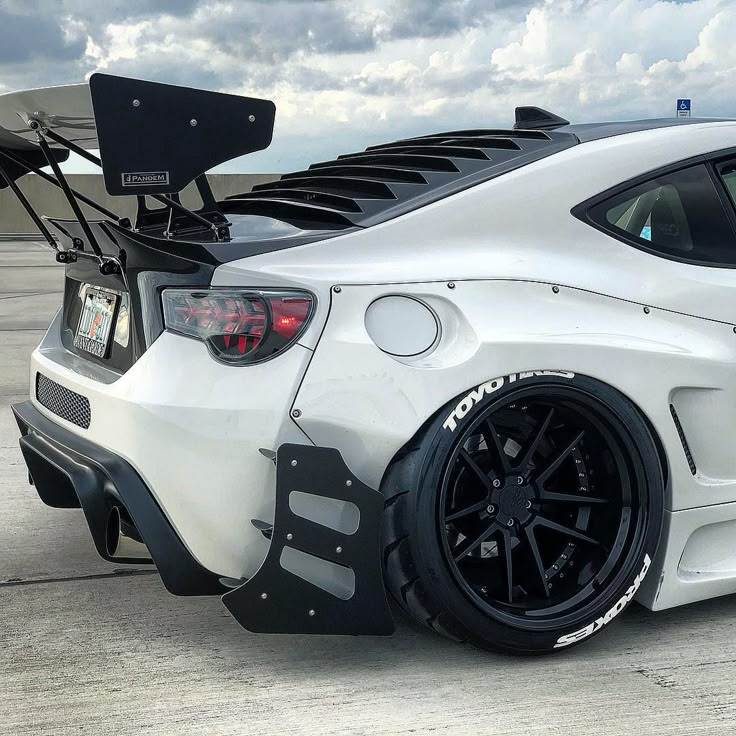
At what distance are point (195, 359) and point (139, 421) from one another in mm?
216

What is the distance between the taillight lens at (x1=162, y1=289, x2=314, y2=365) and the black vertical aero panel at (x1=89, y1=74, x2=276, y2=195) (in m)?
0.32

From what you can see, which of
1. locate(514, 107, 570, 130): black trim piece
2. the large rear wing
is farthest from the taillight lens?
locate(514, 107, 570, 130): black trim piece

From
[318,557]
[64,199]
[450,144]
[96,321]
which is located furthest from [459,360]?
[64,199]

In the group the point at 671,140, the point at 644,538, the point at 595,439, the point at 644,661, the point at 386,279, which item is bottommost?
the point at 644,661

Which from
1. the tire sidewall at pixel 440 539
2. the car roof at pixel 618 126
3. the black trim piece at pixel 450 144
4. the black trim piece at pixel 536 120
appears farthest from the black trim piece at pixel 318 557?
the black trim piece at pixel 536 120

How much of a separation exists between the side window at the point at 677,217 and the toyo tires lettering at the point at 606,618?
93cm

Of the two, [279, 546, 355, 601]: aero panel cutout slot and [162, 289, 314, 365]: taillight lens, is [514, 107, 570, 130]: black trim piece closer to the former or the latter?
[162, 289, 314, 365]: taillight lens

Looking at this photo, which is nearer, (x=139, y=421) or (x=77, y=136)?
(x=139, y=421)

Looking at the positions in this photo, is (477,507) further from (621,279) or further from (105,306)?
(105,306)

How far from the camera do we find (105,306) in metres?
3.34

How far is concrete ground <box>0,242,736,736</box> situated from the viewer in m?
2.66

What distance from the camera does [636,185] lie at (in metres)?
3.26

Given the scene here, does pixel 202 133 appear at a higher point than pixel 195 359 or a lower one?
higher

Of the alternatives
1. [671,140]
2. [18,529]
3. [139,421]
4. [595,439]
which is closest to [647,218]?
[671,140]
